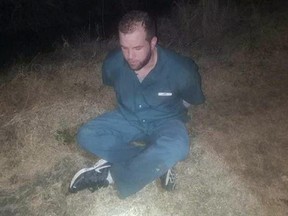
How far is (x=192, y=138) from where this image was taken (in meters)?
3.43

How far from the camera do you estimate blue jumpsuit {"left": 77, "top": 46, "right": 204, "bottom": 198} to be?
2598mm

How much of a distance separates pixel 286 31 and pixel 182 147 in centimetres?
318

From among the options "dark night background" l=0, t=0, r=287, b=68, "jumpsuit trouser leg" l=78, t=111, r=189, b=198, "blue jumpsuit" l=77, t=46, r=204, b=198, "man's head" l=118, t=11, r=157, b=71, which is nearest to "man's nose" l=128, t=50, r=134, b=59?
"man's head" l=118, t=11, r=157, b=71

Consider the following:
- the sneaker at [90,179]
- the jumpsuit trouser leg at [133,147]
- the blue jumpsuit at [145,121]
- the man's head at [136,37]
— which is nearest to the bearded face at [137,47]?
the man's head at [136,37]

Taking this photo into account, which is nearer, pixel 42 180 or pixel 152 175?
pixel 152 175

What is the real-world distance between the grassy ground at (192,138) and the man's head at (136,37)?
43.2 inches

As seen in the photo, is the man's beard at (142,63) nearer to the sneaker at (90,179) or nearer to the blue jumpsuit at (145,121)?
the blue jumpsuit at (145,121)

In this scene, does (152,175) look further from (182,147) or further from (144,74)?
(144,74)

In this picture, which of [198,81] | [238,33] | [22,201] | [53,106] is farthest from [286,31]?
[22,201]

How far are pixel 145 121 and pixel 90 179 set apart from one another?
657 mm

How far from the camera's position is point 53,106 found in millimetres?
3832

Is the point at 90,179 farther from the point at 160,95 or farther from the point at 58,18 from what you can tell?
the point at 58,18

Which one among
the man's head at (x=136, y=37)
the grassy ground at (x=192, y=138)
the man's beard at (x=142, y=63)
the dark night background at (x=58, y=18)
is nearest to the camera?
the man's head at (x=136, y=37)

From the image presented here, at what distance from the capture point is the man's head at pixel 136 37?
8.27 feet
